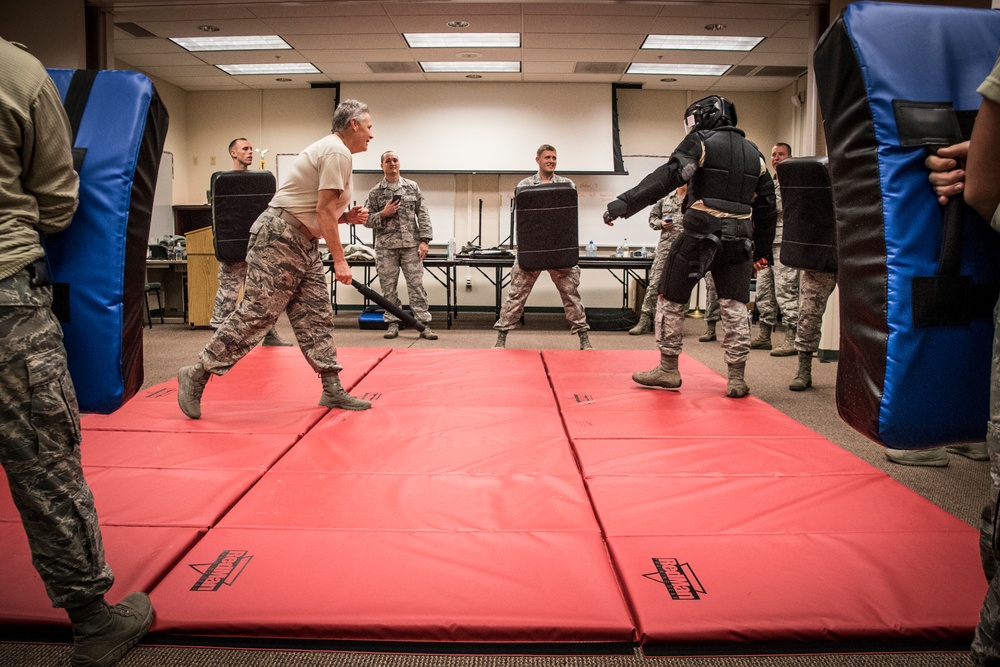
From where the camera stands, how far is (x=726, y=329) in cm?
381

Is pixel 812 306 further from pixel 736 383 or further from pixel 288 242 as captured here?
pixel 288 242

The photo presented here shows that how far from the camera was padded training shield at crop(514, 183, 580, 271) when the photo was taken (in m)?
5.31

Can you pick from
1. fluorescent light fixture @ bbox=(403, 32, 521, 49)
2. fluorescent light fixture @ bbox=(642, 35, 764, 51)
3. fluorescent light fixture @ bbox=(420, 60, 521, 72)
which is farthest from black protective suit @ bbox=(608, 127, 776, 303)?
fluorescent light fixture @ bbox=(420, 60, 521, 72)

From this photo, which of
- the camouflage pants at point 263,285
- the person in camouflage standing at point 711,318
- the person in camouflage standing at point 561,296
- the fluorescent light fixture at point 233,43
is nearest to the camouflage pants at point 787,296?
the person in camouflage standing at point 711,318

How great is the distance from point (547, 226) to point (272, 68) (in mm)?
5369

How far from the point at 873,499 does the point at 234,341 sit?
2.53 m

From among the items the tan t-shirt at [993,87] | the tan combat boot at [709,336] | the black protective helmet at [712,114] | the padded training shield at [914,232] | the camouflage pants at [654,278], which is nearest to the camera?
the tan t-shirt at [993,87]

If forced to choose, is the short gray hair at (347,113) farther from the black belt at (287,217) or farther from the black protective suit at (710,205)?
the black protective suit at (710,205)

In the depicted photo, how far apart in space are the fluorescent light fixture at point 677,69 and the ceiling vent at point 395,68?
106 inches

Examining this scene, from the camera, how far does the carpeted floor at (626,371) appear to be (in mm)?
1394

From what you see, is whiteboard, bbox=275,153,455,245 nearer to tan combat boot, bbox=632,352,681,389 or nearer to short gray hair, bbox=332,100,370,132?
tan combat boot, bbox=632,352,681,389

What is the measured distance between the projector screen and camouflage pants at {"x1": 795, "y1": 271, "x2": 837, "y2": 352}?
18.1ft

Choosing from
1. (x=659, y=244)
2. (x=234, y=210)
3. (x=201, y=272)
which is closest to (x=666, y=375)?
(x=234, y=210)

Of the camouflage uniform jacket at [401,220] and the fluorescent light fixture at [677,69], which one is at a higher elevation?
the fluorescent light fixture at [677,69]
